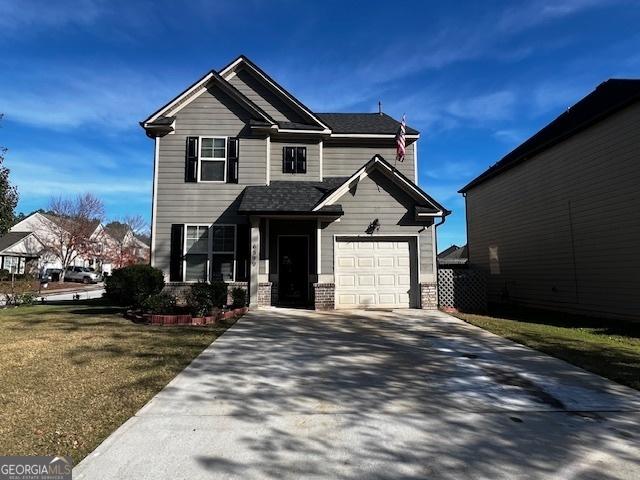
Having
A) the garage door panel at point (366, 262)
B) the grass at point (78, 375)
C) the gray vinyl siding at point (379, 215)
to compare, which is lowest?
the grass at point (78, 375)

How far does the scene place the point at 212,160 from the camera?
1497cm

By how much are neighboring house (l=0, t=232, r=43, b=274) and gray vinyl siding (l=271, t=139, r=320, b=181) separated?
37105 millimetres

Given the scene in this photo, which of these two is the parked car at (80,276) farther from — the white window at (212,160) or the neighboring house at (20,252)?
the white window at (212,160)

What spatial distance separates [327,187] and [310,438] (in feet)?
38.0

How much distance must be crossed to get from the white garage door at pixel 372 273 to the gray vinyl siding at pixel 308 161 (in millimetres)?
2881

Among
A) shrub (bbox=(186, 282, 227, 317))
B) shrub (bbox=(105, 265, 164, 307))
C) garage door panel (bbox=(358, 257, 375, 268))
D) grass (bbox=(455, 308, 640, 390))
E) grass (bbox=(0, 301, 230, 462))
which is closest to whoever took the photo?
grass (bbox=(0, 301, 230, 462))

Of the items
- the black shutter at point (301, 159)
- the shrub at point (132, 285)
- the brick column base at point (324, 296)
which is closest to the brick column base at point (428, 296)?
the brick column base at point (324, 296)

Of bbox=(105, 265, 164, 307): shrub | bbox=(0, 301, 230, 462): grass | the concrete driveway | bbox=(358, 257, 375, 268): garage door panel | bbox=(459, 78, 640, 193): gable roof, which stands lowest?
the concrete driveway

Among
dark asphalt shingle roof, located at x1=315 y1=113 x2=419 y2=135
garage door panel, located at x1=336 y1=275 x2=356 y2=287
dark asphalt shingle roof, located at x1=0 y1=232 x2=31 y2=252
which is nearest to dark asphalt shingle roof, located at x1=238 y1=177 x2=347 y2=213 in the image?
garage door panel, located at x1=336 y1=275 x2=356 y2=287

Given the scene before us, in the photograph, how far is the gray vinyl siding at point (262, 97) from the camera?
1623cm

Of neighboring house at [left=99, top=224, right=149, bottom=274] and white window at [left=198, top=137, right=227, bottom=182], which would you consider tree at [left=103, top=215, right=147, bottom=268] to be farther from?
white window at [left=198, top=137, right=227, bottom=182]

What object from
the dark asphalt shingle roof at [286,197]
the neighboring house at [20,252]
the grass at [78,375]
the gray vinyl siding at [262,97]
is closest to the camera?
the grass at [78,375]

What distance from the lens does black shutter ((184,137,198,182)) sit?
1478 cm

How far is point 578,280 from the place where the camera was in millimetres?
14273
